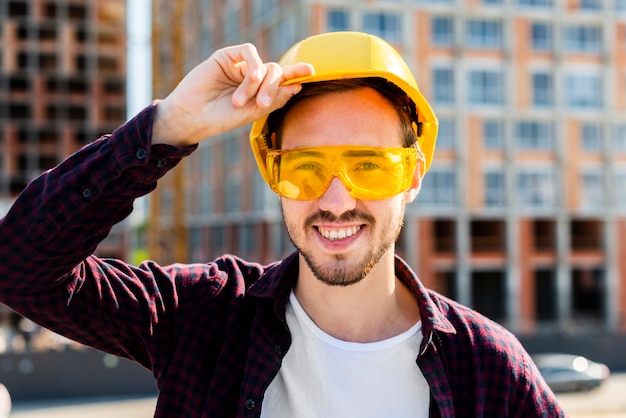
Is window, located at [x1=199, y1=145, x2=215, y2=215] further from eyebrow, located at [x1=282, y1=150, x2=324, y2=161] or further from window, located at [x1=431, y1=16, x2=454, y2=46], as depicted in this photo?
eyebrow, located at [x1=282, y1=150, x2=324, y2=161]

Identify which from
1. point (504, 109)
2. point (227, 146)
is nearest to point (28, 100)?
point (227, 146)

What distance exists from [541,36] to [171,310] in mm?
42618

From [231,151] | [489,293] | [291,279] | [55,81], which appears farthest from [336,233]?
[55,81]

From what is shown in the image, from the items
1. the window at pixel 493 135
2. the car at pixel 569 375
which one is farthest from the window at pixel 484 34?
the car at pixel 569 375

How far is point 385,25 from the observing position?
39656 millimetres

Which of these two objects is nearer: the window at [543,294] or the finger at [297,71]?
the finger at [297,71]

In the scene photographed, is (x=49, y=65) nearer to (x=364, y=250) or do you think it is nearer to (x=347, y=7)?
(x=347, y=7)

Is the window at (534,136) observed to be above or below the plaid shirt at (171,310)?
above

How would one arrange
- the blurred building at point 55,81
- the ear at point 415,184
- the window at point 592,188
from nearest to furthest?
1. the ear at point 415,184
2. the window at point 592,188
3. the blurred building at point 55,81

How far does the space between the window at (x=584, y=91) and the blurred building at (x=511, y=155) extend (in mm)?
75

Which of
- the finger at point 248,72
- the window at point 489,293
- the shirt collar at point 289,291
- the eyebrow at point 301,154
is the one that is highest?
the finger at point 248,72

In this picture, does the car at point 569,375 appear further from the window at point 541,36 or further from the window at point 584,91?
the window at point 541,36

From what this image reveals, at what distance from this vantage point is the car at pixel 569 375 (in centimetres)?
2541

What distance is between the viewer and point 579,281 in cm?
4400
